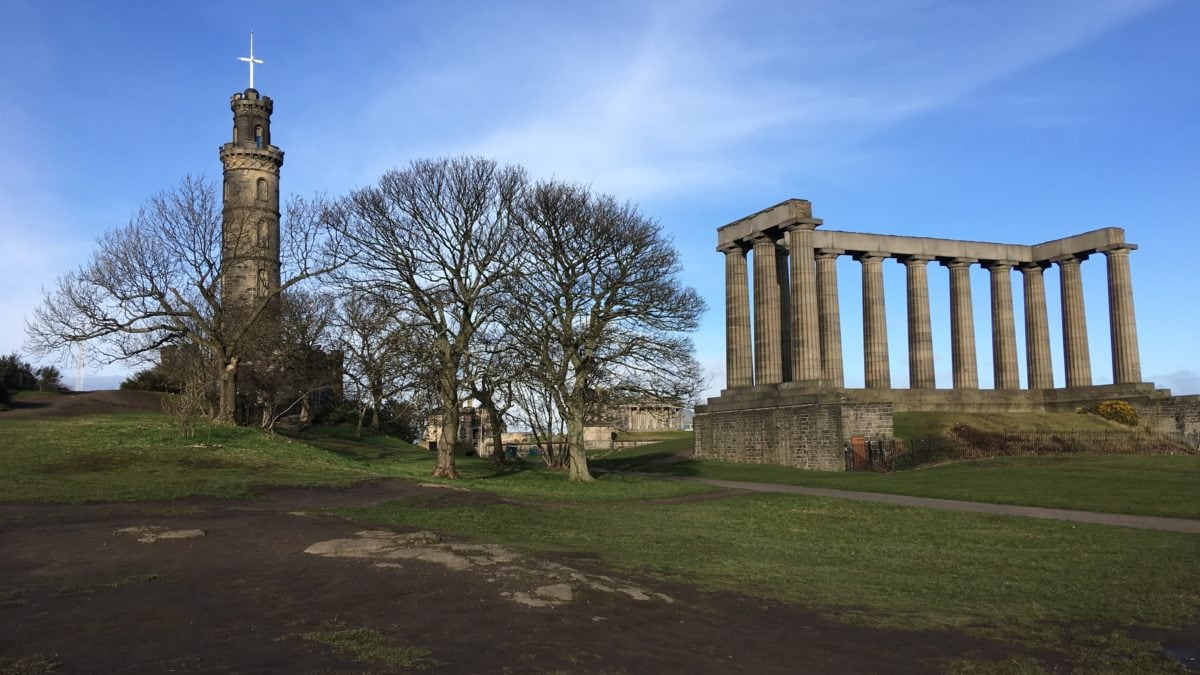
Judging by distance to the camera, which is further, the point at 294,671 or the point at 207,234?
the point at 207,234

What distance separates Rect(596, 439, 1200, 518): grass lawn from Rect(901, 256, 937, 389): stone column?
1641cm

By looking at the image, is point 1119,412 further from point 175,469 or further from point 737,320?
point 175,469

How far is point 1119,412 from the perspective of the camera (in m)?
50.7

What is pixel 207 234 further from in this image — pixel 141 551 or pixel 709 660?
pixel 709 660

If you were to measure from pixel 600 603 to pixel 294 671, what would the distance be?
13.3 ft

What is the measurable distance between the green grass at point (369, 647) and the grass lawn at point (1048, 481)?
69.6ft

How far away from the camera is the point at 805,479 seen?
35.4 meters

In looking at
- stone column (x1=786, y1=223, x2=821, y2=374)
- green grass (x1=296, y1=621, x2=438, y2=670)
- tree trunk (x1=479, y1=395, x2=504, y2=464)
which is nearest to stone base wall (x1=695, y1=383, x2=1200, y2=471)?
stone column (x1=786, y1=223, x2=821, y2=374)

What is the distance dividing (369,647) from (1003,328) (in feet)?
182

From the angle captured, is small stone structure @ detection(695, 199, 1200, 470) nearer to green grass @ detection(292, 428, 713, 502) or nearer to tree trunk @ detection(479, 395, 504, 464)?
green grass @ detection(292, 428, 713, 502)

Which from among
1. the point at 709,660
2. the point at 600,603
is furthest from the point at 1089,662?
the point at 600,603

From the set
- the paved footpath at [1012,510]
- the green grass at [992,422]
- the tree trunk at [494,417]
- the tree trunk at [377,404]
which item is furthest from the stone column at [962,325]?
the tree trunk at [377,404]

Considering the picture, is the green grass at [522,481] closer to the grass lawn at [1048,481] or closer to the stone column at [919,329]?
the grass lawn at [1048,481]

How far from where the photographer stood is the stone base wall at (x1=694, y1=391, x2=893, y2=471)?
40531mm
